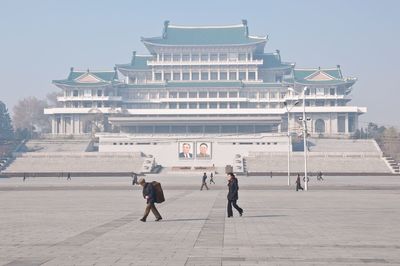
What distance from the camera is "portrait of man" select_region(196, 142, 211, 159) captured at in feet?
251

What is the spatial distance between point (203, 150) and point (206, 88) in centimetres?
2222

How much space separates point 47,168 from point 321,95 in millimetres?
49561

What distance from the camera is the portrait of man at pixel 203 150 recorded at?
76.4 meters

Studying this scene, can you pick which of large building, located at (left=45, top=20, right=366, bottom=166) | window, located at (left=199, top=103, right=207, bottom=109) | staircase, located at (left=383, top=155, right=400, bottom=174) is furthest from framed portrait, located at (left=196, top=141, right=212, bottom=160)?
staircase, located at (left=383, top=155, right=400, bottom=174)

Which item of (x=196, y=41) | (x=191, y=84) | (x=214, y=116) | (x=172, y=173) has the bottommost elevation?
(x=172, y=173)

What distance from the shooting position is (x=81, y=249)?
392 inches

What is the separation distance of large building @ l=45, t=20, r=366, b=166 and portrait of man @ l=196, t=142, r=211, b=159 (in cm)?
1341

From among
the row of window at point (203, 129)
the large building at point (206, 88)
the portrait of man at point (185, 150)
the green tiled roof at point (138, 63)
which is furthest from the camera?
the green tiled roof at point (138, 63)

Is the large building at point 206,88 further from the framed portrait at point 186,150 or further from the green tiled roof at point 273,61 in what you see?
the framed portrait at point 186,150

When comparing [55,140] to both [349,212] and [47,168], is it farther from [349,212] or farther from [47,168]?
[349,212]

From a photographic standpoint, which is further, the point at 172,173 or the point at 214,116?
the point at 214,116

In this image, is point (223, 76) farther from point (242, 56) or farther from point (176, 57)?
point (176, 57)

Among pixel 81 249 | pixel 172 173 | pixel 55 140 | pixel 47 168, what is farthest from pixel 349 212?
pixel 55 140

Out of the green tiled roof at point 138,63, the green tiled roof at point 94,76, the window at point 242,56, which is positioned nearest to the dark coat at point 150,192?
the green tiled roof at point 94,76
